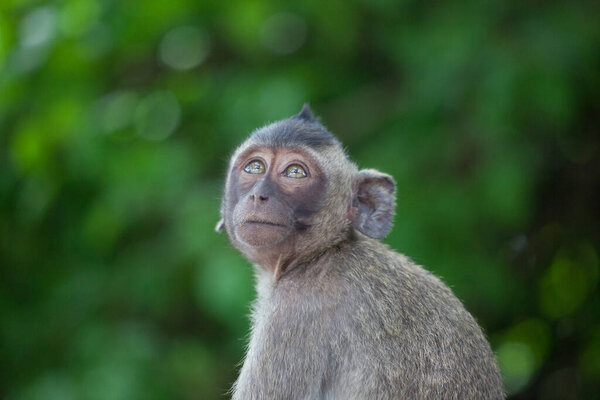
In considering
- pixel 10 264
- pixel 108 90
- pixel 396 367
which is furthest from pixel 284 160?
pixel 10 264

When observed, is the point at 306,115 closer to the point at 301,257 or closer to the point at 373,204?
the point at 373,204

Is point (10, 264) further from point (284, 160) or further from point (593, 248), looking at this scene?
point (593, 248)

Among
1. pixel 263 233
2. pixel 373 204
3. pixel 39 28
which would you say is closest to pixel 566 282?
pixel 373 204

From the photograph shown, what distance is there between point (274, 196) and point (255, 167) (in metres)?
0.44

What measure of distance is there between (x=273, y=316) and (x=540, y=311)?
5.15 meters

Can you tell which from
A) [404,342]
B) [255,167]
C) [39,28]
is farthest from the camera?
[39,28]

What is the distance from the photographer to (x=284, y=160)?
23.6ft

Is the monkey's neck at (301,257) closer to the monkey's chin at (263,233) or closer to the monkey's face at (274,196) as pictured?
the monkey's face at (274,196)

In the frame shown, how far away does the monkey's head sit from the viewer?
6.95 metres

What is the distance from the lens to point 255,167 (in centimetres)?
731

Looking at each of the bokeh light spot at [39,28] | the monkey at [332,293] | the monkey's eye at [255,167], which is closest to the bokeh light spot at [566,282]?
the monkey at [332,293]

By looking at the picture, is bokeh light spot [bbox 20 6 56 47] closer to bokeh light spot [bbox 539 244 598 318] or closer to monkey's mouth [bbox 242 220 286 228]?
monkey's mouth [bbox 242 220 286 228]

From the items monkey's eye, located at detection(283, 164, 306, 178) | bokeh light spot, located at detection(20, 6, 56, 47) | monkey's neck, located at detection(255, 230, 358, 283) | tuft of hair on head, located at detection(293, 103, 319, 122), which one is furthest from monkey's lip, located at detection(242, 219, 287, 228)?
bokeh light spot, located at detection(20, 6, 56, 47)

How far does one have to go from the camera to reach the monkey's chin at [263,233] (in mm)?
6883
